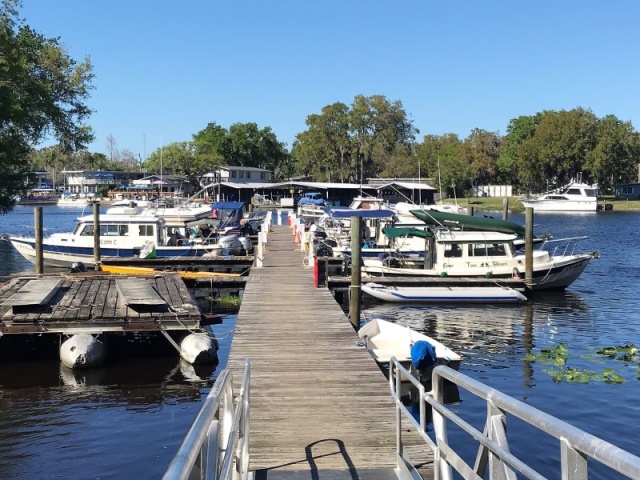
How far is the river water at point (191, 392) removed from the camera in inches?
449

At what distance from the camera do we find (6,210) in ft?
132

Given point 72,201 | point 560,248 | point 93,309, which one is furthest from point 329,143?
point 93,309

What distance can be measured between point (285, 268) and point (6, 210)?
22753mm

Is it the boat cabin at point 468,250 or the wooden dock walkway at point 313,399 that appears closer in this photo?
the wooden dock walkway at point 313,399

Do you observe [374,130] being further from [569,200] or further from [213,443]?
[213,443]

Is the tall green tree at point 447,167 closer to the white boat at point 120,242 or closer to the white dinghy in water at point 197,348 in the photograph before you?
the white boat at point 120,242

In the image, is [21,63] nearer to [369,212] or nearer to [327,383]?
[369,212]

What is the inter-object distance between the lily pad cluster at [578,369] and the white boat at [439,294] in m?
5.24

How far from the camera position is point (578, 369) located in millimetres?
16750

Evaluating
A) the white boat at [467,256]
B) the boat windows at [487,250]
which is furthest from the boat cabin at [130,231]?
the boat windows at [487,250]

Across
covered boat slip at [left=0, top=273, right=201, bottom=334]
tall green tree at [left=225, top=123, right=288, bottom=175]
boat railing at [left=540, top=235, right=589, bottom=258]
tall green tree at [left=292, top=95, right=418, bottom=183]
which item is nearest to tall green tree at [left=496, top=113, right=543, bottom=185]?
tall green tree at [left=292, top=95, right=418, bottom=183]

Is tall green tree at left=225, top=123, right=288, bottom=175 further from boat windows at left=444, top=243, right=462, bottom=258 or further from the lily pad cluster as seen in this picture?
the lily pad cluster

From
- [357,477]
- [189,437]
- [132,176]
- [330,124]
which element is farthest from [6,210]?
[132,176]

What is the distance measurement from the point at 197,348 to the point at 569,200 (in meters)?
91.2
